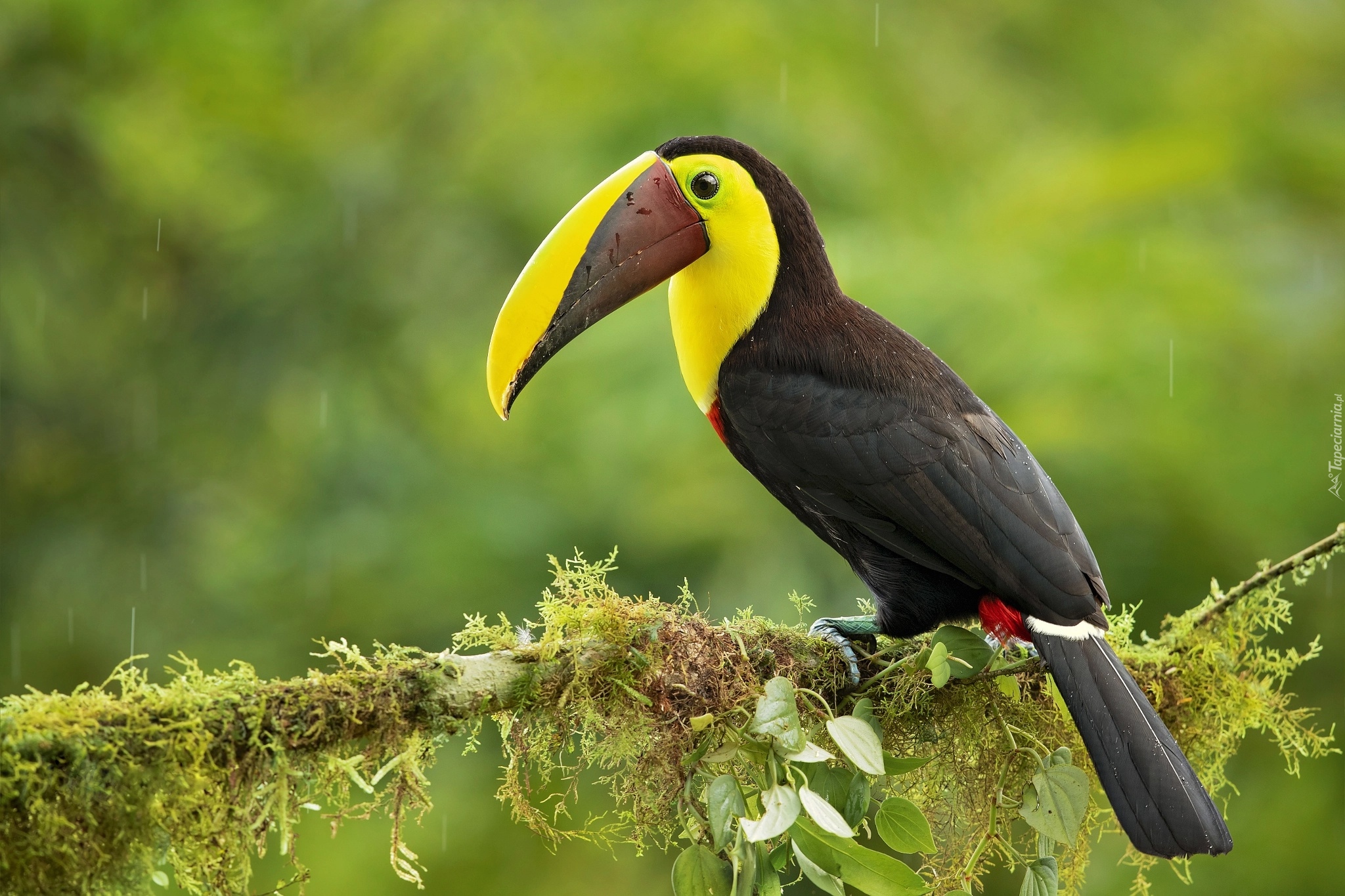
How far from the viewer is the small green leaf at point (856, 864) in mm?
1704

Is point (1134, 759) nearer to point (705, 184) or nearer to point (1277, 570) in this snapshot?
point (1277, 570)

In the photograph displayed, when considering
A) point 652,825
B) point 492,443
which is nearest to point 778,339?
point 652,825

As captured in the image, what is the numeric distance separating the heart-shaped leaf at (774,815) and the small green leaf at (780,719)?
64 millimetres

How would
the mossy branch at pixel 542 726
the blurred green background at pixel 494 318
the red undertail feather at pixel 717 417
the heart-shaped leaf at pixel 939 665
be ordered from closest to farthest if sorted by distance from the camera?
1. the mossy branch at pixel 542 726
2. the heart-shaped leaf at pixel 939 665
3. the red undertail feather at pixel 717 417
4. the blurred green background at pixel 494 318

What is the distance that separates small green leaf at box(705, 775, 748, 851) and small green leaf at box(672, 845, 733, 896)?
0.04 meters

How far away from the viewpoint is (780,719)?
171 centimetres

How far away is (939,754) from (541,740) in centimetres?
79

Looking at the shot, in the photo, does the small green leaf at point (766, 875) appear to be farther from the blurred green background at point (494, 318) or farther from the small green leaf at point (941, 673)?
the blurred green background at point (494, 318)

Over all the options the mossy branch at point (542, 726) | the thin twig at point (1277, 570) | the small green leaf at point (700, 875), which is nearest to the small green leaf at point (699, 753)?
the mossy branch at point (542, 726)

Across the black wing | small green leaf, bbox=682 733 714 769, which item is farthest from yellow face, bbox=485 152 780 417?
small green leaf, bbox=682 733 714 769

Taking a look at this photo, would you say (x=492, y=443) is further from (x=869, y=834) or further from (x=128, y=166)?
(x=869, y=834)

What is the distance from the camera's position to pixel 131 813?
1546 millimetres

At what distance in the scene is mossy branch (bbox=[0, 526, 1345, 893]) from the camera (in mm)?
1523

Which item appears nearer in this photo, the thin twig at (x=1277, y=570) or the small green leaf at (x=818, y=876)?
the small green leaf at (x=818, y=876)
